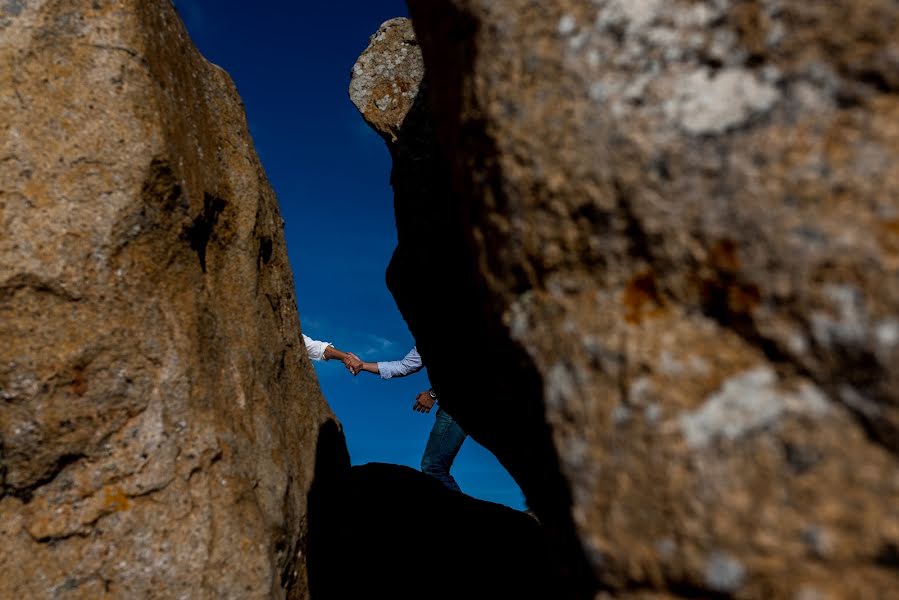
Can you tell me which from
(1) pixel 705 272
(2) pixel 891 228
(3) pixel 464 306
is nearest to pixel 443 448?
(3) pixel 464 306

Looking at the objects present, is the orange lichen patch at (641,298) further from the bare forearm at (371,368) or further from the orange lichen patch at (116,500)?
the bare forearm at (371,368)

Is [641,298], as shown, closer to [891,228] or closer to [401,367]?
[891,228]

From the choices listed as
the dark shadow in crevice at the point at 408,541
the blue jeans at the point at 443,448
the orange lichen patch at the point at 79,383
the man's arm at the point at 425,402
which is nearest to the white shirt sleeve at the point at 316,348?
the man's arm at the point at 425,402

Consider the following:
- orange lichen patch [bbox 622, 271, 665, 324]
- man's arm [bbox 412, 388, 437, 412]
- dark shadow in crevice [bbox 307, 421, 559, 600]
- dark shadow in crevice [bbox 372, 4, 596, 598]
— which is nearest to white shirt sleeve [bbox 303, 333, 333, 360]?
man's arm [bbox 412, 388, 437, 412]

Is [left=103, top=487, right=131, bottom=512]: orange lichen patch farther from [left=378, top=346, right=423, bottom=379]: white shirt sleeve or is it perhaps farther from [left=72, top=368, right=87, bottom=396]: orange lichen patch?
[left=378, top=346, right=423, bottom=379]: white shirt sleeve

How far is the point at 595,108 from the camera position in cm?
221

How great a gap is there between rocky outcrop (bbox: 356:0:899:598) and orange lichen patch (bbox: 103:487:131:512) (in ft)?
7.73

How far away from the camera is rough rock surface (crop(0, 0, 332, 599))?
3537 millimetres

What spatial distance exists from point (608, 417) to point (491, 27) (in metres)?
1.45

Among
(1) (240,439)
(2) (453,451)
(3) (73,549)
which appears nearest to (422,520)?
(2) (453,451)

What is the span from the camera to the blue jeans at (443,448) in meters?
9.42

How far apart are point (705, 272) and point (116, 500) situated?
10.4ft

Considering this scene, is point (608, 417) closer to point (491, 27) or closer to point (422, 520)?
point (491, 27)

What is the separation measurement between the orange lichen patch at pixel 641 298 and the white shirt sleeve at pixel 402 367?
7.83m
